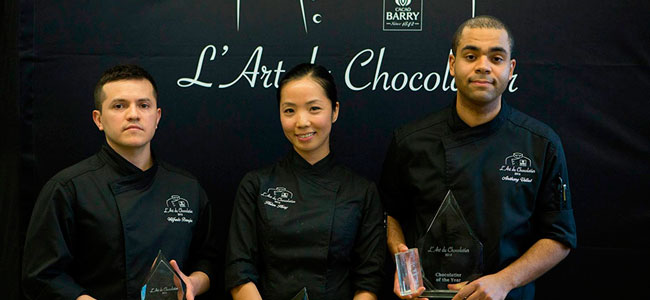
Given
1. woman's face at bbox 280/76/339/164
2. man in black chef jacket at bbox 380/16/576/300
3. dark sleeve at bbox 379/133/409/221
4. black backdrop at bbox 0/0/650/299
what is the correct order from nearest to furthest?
man in black chef jacket at bbox 380/16/576/300
woman's face at bbox 280/76/339/164
dark sleeve at bbox 379/133/409/221
black backdrop at bbox 0/0/650/299

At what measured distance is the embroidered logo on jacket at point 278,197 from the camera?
249cm

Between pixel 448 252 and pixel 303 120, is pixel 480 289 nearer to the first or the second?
Answer: pixel 448 252

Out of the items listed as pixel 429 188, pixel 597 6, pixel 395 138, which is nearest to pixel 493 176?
pixel 429 188

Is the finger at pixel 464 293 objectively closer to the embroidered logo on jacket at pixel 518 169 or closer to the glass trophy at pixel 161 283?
the embroidered logo on jacket at pixel 518 169

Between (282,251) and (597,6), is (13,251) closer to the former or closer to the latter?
(282,251)

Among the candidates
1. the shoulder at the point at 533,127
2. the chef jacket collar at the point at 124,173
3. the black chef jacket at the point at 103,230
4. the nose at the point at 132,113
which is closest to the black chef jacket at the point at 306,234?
the black chef jacket at the point at 103,230

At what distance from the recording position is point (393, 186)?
2.59m

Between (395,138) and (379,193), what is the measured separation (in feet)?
0.71

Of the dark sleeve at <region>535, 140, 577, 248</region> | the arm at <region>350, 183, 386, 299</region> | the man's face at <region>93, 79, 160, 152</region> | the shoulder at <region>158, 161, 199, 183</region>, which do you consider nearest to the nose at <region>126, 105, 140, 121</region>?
the man's face at <region>93, 79, 160, 152</region>

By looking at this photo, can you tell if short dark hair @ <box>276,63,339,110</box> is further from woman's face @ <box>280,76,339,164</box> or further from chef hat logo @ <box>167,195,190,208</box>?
chef hat logo @ <box>167,195,190,208</box>

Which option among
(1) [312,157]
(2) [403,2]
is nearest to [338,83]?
(2) [403,2]

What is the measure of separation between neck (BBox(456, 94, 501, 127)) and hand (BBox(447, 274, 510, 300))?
1.76 feet

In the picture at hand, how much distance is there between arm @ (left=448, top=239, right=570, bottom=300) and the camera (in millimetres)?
2229

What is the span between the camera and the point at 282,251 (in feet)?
8.02
